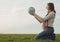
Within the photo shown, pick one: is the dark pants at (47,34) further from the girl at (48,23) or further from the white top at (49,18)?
the white top at (49,18)

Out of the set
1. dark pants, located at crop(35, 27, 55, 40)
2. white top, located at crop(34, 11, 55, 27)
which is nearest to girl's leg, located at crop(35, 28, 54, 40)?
dark pants, located at crop(35, 27, 55, 40)

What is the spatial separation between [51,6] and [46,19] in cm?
55

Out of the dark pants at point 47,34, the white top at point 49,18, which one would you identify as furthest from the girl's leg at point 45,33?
the white top at point 49,18

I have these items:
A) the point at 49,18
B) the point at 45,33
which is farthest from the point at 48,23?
the point at 45,33

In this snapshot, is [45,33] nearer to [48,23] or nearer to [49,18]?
[48,23]

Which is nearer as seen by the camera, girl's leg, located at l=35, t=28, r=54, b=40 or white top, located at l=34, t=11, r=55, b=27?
white top, located at l=34, t=11, r=55, b=27

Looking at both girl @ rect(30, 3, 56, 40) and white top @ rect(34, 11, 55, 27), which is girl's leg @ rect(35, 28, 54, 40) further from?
white top @ rect(34, 11, 55, 27)

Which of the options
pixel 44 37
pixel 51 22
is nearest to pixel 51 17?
pixel 51 22

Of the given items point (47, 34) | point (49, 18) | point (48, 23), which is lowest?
point (47, 34)

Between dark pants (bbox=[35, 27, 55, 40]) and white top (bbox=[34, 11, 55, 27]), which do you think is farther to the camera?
dark pants (bbox=[35, 27, 55, 40])

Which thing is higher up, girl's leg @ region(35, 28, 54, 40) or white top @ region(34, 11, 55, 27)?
white top @ region(34, 11, 55, 27)

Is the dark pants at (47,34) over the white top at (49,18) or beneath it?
beneath

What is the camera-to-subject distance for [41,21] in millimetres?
9859

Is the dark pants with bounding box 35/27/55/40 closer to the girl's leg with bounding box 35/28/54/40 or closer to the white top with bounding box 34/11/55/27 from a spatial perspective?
the girl's leg with bounding box 35/28/54/40
